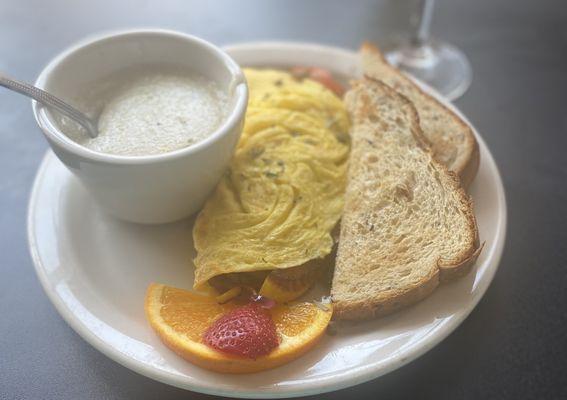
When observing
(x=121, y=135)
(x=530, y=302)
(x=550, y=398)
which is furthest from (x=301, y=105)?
(x=550, y=398)

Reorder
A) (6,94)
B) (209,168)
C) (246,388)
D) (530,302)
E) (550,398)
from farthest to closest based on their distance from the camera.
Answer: (6,94) → (530,302) → (209,168) → (550,398) → (246,388)

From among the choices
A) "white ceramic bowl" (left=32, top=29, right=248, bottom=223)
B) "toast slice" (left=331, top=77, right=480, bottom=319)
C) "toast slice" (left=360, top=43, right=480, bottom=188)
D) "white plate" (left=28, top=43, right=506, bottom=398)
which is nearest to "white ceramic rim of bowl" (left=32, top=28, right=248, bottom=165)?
"white ceramic bowl" (left=32, top=29, right=248, bottom=223)

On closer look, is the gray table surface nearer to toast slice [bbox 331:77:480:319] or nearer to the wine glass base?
the wine glass base

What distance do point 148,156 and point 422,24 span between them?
2020mm

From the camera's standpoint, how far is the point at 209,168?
201 cm

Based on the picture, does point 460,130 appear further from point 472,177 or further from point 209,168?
point 209,168

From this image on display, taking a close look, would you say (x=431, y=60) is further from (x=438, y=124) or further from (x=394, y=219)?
(x=394, y=219)

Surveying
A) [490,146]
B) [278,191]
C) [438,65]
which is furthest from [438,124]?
[438,65]

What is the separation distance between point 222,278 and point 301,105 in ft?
2.90

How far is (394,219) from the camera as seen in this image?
2.08m

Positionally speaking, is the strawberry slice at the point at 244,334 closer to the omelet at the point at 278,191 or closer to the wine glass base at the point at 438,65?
the omelet at the point at 278,191

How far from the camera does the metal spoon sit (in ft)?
6.16

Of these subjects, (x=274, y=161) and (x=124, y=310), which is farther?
(x=274, y=161)

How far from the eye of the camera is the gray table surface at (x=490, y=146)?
192 centimetres
